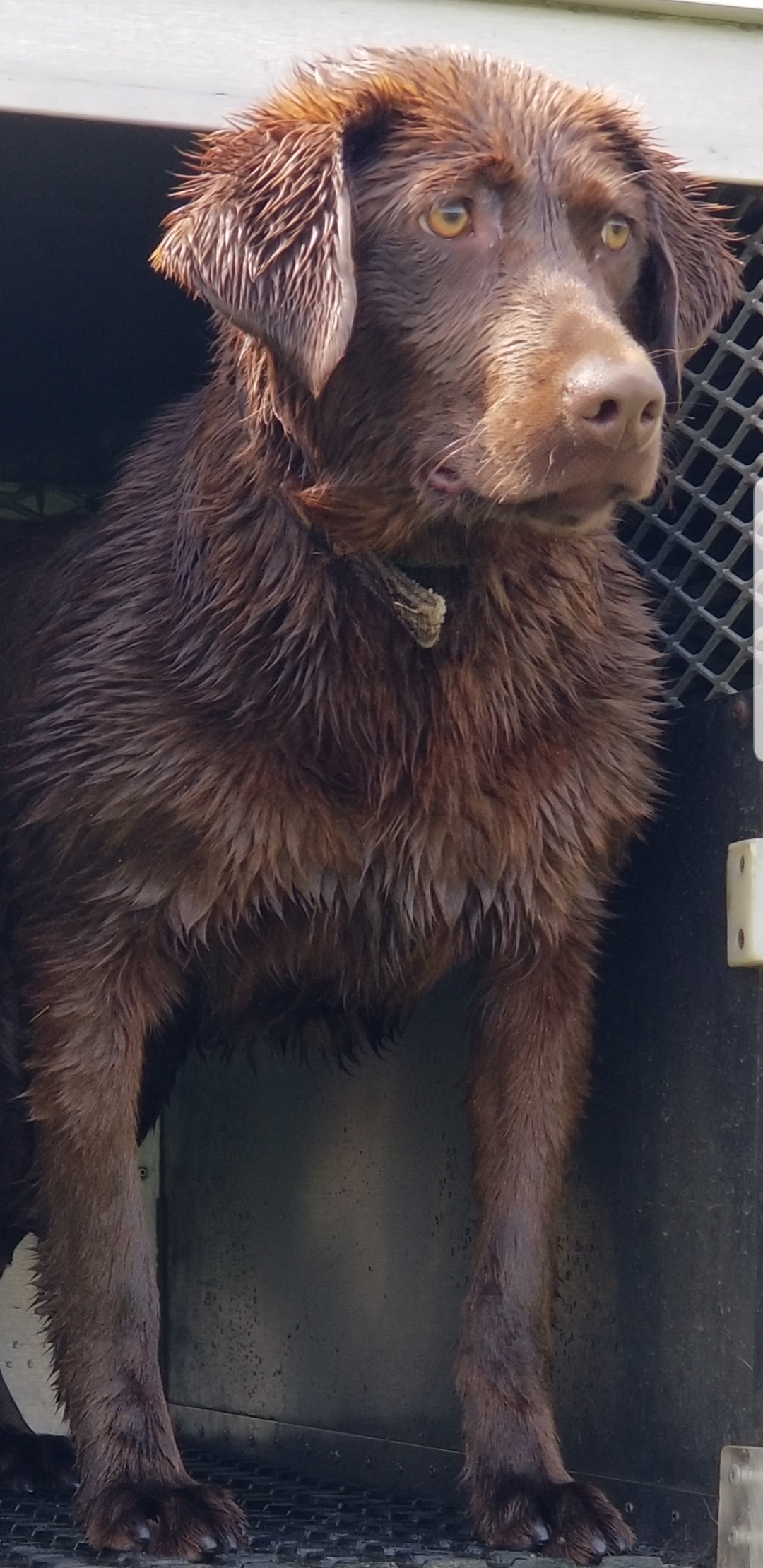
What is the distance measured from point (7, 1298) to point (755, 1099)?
2.63 m

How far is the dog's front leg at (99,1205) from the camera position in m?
2.70

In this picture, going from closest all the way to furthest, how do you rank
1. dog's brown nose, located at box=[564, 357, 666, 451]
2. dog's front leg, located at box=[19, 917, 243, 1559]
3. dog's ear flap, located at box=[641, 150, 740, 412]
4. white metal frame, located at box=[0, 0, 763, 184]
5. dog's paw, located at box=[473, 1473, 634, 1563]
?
dog's brown nose, located at box=[564, 357, 666, 451] → white metal frame, located at box=[0, 0, 763, 184] → dog's paw, located at box=[473, 1473, 634, 1563] → dog's front leg, located at box=[19, 917, 243, 1559] → dog's ear flap, located at box=[641, 150, 740, 412]

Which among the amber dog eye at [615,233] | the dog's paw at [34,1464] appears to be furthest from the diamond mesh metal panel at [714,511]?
the dog's paw at [34,1464]

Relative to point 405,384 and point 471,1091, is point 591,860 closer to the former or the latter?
point 471,1091

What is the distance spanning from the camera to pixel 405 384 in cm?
266

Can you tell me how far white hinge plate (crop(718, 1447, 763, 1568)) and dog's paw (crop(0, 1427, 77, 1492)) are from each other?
1201 millimetres

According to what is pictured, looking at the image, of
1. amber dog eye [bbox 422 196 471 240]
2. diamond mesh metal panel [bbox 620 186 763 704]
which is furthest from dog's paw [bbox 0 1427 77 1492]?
amber dog eye [bbox 422 196 471 240]

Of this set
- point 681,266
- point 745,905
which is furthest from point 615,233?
point 745,905

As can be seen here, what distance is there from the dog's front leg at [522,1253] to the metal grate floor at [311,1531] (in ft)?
0.20

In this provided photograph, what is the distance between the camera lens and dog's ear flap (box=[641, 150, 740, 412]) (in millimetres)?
2820

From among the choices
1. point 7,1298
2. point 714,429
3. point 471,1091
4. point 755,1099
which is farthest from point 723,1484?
point 7,1298

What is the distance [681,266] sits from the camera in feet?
9.24

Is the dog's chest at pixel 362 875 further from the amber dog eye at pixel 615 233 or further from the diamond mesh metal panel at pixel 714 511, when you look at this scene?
the amber dog eye at pixel 615 233

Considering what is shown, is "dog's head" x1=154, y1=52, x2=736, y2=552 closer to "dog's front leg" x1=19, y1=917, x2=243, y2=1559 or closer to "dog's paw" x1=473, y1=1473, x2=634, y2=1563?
"dog's front leg" x1=19, y1=917, x2=243, y2=1559
